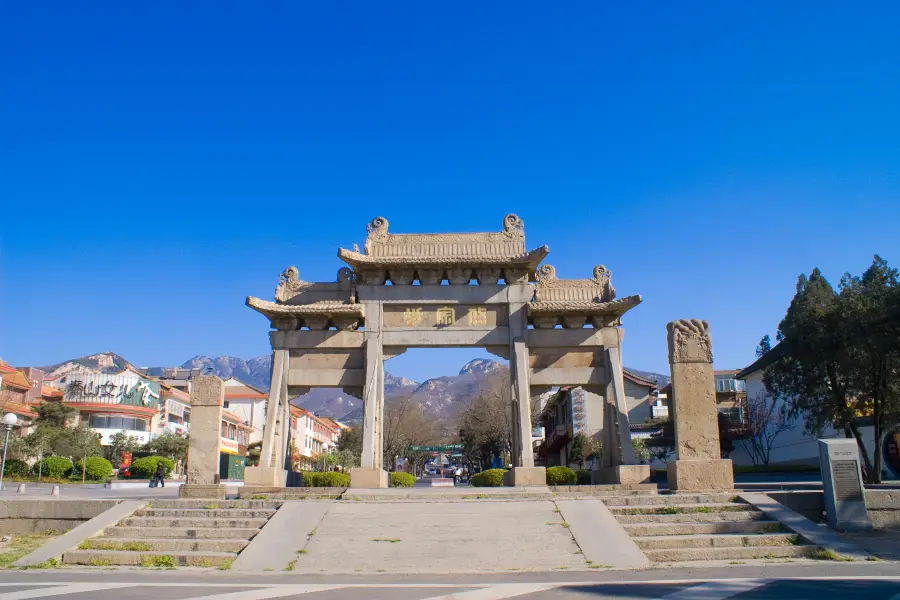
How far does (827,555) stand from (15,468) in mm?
37407

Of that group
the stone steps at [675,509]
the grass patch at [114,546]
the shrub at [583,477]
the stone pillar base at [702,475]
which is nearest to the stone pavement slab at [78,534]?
the grass patch at [114,546]

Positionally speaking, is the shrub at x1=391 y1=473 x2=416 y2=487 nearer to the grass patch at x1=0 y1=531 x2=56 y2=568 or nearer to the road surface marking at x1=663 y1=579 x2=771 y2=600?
the grass patch at x1=0 y1=531 x2=56 y2=568

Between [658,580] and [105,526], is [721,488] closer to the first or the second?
[658,580]

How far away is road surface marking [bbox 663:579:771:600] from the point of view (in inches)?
314

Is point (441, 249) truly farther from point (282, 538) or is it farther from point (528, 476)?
point (282, 538)

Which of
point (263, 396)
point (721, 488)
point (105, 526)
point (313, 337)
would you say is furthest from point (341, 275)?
point (263, 396)

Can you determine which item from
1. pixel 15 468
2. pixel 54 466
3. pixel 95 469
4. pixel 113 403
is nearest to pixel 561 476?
pixel 95 469

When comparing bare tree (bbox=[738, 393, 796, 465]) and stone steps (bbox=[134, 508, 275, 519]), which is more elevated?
bare tree (bbox=[738, 393, 796, 465])

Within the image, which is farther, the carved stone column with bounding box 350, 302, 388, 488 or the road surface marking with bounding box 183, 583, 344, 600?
the carved stone column with bounding box 350, 302, 388, 488

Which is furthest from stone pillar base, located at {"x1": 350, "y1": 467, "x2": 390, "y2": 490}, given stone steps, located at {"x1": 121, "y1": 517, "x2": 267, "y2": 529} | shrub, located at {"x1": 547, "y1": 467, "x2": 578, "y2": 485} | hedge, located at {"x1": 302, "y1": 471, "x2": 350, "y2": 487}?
stone steps, located at {"x1": 121, "y1": 517, "x2": 267, "y2": 529}

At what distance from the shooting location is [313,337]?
794 inches

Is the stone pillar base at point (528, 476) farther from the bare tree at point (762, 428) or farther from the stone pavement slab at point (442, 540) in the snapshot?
the bare tree at point (762, 428)

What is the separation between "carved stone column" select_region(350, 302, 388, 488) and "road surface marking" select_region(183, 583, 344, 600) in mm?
9201

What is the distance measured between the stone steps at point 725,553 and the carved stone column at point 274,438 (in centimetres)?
1117
